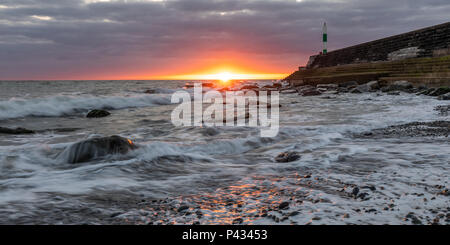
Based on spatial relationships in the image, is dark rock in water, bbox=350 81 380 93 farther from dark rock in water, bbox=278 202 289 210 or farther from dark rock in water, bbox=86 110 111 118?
dark rock in water, bbox=278 202 289 210

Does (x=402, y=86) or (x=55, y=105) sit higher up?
(x=402, y=86)

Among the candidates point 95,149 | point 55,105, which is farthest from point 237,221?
point 55,105

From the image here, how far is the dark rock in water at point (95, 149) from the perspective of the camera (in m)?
3.87

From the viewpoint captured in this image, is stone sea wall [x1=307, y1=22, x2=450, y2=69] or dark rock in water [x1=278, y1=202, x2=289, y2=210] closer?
dark rock in water [x1=278, y1=202, x2=289, y2=210]

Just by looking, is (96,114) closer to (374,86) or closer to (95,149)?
(95,149)

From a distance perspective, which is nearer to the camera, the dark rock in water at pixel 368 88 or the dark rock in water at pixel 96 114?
the dark rock in water at pixel 96 114

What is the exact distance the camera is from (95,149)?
3.96 metres

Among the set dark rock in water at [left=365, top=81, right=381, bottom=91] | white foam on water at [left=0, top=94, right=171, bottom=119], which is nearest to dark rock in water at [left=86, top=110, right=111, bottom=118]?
white foam on water at [left=0, top=94, right=171, bottom=119]

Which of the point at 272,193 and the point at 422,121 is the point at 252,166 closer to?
the point at 272,193

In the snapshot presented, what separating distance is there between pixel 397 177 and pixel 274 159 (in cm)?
135

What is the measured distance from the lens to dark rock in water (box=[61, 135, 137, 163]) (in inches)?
152

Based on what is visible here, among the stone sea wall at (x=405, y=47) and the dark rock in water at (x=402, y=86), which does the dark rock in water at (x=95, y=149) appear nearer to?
the dark rock in water at (x=402, y=86)

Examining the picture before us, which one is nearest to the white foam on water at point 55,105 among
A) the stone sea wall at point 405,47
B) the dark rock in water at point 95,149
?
the dark rock in water at point 95,149
